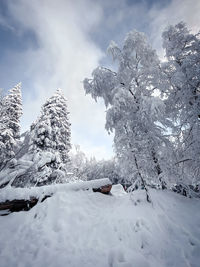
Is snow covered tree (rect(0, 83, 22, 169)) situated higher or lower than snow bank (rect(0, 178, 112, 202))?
higher

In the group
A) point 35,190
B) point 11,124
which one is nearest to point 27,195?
point 35,190

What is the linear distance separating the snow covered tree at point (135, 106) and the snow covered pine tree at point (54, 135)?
671cm

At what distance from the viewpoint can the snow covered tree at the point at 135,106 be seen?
212 inches

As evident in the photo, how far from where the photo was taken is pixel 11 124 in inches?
556

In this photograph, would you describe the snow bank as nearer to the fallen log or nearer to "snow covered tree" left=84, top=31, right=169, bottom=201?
the fallen log

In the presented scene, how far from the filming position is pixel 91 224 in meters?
4.36

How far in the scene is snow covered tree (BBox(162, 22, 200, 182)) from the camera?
15.6 ft

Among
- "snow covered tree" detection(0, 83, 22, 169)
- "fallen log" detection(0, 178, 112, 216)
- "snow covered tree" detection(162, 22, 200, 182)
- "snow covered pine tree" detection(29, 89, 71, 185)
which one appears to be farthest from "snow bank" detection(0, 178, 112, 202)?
"snow covered tree" detection(0, 83, 22, 169)

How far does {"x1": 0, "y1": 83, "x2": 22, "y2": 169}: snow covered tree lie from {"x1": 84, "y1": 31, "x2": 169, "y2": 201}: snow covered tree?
429 inches

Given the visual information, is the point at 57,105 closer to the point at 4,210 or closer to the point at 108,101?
the point at 108,101

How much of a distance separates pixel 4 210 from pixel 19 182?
1244mm

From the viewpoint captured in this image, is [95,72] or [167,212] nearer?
[167,212]

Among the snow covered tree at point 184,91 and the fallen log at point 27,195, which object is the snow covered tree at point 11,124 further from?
the snow covered tree at point 184,91

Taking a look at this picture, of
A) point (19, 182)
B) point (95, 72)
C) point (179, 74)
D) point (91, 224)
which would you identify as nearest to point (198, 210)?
point (91, 224)
